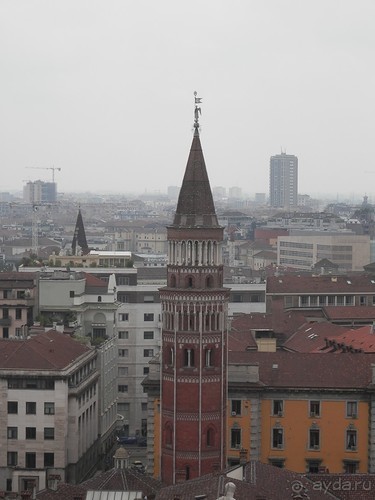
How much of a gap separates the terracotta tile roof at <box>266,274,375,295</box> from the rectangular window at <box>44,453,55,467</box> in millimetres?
38749

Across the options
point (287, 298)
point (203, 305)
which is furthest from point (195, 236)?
point (287, 298)

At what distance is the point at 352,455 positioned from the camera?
73.0m

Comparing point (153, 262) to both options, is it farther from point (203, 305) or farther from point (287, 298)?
point (203, 305)

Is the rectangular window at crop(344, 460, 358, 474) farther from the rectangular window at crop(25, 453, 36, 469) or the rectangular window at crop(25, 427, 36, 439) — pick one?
the rectangular window at crop(25, 427, 36, 439)

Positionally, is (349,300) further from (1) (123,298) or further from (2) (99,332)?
(2) (99,332)

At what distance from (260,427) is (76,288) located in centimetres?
2894

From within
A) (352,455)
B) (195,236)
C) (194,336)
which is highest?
(195,236)

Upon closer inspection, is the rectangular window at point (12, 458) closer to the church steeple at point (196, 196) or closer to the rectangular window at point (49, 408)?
the rectangular window at point (49, 408)

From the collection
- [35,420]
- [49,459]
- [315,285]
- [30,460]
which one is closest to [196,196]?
[35,420]

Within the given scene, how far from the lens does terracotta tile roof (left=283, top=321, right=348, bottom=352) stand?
290 ft

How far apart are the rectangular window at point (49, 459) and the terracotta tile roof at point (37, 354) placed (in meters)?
4.48

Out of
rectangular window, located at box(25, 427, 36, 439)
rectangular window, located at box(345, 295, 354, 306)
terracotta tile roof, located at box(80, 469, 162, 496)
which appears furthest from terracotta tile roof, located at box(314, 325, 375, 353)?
rectangular window, located at box(345, 295, 354, 306)

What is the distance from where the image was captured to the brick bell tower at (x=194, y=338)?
215 feet

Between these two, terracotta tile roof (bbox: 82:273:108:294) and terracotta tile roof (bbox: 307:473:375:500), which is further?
terracotta tile roof (bbox: 82:273:108:294)
